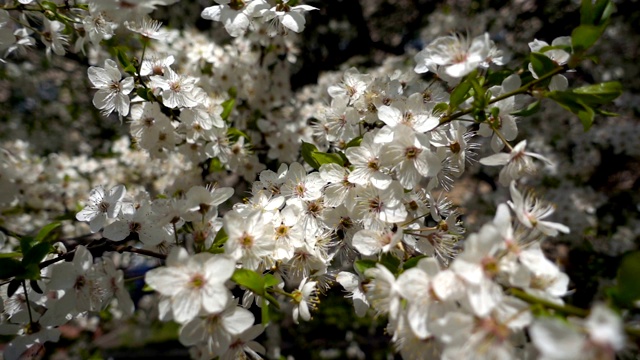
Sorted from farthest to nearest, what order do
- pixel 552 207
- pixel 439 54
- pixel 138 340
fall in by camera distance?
pixel 138 340
pixel 439 54
pixel 552 207

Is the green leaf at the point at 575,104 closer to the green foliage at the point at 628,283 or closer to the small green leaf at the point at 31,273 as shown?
the green foliage at the point at 628,283

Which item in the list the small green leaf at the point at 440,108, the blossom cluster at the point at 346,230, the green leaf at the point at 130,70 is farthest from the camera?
the green leaf at the point at 130,70

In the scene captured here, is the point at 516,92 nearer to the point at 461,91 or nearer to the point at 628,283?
the point at 461,91

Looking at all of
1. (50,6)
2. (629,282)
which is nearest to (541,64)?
(629,282)

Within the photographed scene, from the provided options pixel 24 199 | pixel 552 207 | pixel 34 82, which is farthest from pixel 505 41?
pixel 34 82

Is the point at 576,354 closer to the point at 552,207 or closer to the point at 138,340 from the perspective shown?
the point at 552,207

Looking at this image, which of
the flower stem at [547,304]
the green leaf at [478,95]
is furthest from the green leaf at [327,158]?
the flower stem at [547,304]

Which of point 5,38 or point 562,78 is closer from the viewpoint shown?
point 562,78

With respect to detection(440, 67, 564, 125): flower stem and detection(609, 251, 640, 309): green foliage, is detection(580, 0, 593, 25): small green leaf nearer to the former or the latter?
detection(440, 67, 564, 125): flower stem
